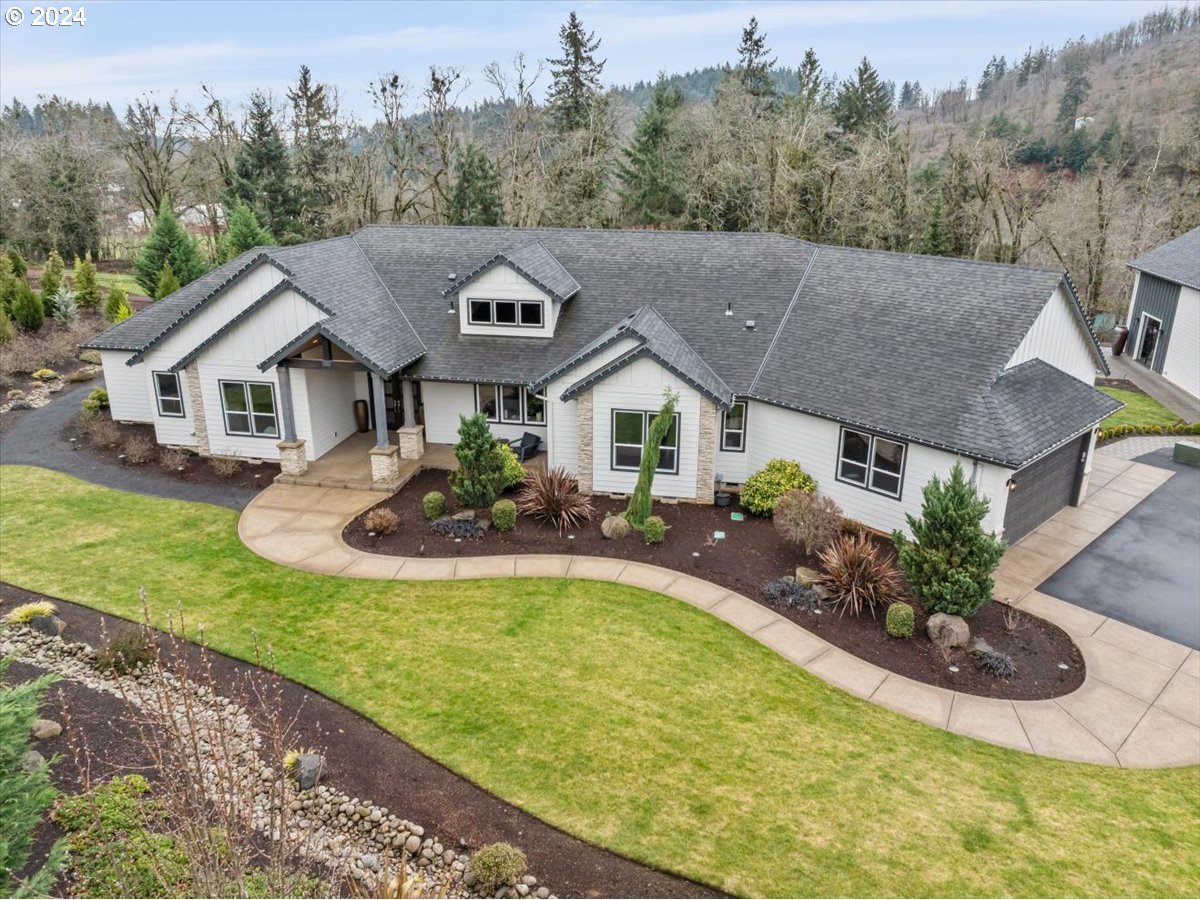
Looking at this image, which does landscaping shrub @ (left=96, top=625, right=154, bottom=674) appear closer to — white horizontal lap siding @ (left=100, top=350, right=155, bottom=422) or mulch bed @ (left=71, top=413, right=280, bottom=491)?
mulch bed @ (left=71, top=413, right=280, bottom=491)

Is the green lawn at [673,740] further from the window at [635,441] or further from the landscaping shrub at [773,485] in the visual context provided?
the landscaping shrub at [773,485]

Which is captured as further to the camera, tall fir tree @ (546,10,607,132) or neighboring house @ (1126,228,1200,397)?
tall fir tree @ (546,10,607,132)

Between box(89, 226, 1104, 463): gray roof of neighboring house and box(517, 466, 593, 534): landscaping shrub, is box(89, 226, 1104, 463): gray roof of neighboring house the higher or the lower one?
the higher one

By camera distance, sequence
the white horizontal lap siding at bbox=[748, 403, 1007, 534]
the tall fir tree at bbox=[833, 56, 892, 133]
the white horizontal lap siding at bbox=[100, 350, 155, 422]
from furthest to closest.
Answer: the tall fir tree at bbox=[833, 56, 892, 133]
the white horizontal lap siding at bbox=[100, 350, 155, 422]
the white horizontal lap siding at bbox=[748, 403, 1007, 534]

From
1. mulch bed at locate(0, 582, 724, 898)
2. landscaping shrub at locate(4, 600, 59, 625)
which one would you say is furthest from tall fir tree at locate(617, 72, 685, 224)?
mulch bed at locate(0, 582, 724, 898)

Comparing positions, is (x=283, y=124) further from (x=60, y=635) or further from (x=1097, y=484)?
(x=1097, y=484)

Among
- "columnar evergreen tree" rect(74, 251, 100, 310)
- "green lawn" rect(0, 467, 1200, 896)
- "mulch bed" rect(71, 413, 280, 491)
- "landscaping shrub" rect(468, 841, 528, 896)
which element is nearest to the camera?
"landscaping shrub" rect(468, 841, 528, 896)
